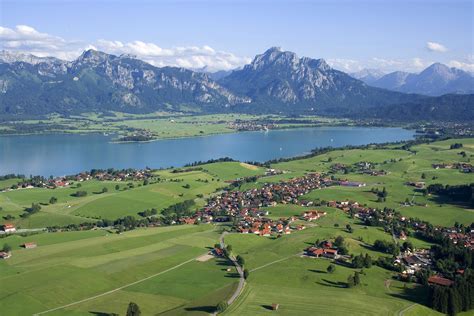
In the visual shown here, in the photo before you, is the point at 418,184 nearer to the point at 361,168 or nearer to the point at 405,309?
the point at 361,168

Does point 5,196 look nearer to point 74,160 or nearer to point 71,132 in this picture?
point 74,160

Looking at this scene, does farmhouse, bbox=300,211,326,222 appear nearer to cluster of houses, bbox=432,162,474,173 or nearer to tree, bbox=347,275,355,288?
tree, bbox=347,275,355,288

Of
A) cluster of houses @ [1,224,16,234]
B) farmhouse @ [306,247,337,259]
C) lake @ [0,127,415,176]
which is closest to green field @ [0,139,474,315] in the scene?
cluster of houses @ [1,224,16,234]

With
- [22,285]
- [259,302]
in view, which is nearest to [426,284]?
[259,302]

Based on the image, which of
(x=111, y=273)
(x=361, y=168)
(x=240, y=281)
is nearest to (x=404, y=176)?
(x=361, y=168)

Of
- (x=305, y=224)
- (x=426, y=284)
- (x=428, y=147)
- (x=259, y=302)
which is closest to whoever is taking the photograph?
(x=259, y=302)

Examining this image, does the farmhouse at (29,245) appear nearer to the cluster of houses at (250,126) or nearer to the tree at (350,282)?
the tree at (350,282)
